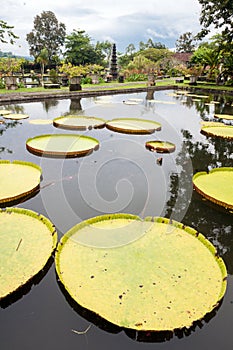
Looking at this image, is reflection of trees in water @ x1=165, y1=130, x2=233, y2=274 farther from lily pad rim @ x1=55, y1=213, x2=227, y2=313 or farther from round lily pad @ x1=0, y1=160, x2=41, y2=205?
round lily pad @ x1=0, y1=160, x2=41, y2=205

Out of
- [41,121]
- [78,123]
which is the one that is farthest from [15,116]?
[78,123]

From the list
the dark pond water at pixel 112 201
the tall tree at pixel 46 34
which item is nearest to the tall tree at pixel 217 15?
the dark pond water at pixel 112 201

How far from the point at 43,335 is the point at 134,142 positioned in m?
4.66

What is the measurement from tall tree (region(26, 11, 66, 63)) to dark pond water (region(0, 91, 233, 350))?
35056mm

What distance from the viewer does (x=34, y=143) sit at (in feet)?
17.3

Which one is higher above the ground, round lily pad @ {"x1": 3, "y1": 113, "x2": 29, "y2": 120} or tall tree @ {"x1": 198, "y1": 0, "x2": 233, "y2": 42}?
tall tree @ {"x1": 198, "y1": 0, "x2": 233, "y2": 42}

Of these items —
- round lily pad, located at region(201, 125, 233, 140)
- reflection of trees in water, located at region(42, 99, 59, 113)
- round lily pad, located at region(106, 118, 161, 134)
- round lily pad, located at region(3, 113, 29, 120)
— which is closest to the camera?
round lily pad, located at region(201, 125, 233, 140)

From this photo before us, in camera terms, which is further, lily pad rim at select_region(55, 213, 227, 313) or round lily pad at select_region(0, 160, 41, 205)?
round lily pad at select_region(0, 160, 41, 205)

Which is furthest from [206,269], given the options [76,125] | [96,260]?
[76,125]

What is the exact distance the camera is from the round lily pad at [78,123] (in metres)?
6.79

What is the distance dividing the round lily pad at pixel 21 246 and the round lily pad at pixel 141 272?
18 cm

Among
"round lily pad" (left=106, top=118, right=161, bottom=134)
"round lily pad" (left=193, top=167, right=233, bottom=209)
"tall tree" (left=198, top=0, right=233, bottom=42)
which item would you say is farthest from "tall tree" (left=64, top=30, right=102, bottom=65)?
"round lily pad" (left=193, top=167, right=233, bottom=209)

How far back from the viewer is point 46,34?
124ft

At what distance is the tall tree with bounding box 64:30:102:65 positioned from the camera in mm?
29234
